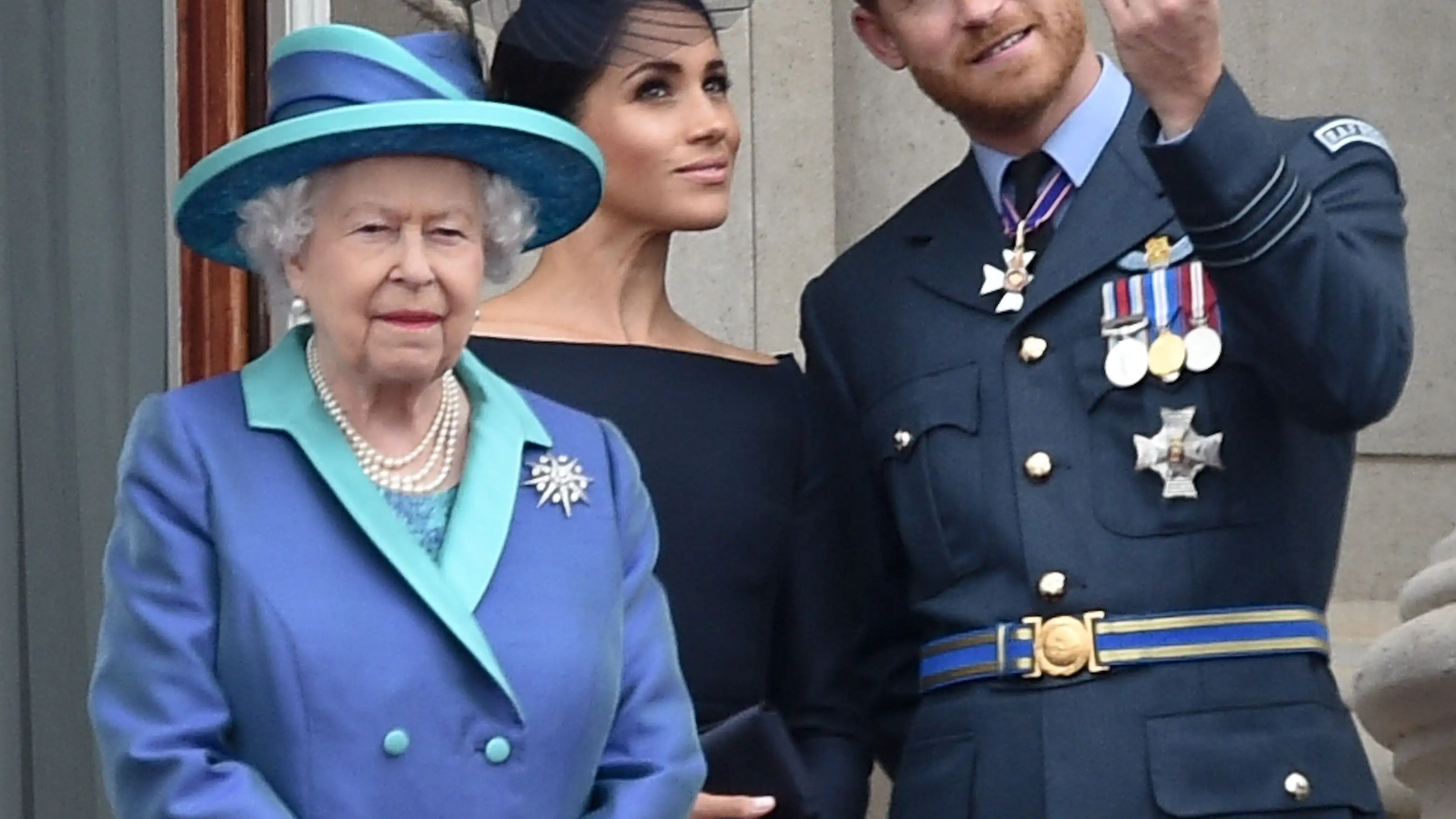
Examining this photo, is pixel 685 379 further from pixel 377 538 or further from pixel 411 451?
pixel 377 538

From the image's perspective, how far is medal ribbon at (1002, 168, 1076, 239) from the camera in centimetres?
366

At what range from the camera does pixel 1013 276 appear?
3633 mm

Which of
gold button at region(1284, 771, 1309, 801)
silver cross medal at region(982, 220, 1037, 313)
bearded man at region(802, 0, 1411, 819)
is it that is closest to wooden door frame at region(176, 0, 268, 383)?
bearded man at region(802, 0, 1411, 819)

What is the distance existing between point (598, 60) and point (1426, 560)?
249 cm

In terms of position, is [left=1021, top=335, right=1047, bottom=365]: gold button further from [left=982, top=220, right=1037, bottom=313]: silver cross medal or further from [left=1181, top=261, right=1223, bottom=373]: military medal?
[left=1181, top=261, right=1223, bottom=373]: military medal

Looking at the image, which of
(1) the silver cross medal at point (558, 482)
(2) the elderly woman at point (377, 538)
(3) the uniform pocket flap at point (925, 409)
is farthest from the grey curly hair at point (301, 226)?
(3) the uniform pocket flap at point (925, 409)

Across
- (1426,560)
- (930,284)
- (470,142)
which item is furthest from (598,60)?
(1426,560)

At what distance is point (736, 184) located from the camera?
5270mm

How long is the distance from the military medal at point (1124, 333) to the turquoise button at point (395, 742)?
3.28ft

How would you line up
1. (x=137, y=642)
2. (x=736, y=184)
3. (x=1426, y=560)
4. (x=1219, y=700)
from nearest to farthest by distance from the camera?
1. (x=137, y=642)
2. (x=1219, y=700)
3. (x=736, y=184)
4. (x=1426, y=560)

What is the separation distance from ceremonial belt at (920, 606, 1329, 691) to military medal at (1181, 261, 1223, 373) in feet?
A: 0.87

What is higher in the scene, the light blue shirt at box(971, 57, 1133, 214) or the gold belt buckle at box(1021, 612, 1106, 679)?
the light blue shirt at box(971, 57, 1133, 214)

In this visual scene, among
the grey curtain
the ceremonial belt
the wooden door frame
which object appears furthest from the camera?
the wooden door frame

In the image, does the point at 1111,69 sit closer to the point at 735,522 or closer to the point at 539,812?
the point at 735,522
